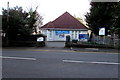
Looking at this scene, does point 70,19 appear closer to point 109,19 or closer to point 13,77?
point 109,19

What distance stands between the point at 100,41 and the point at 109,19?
418cm

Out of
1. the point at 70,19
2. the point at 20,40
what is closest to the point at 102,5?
the point at 20,40

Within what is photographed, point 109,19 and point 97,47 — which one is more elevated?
point 109,19

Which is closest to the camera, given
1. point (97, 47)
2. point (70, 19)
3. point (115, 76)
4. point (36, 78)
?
point (36, 78)

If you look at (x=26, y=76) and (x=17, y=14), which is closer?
(x=26, y=76)

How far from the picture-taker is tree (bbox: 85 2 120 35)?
71.8 ft

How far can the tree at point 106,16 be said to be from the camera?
21892 millimetres

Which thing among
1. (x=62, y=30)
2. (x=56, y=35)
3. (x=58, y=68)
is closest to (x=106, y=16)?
(x=62, y=30)

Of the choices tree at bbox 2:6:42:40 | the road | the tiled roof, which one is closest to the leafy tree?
tree at bbox 2:6:42:40

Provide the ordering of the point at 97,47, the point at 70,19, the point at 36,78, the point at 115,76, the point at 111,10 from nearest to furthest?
the point at 36,78
the point at 115,76
the point at 97,47
the point at 111,10
the point at 70,19

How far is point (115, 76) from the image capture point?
6531 mm

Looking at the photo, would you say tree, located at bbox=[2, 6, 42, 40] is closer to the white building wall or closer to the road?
the road

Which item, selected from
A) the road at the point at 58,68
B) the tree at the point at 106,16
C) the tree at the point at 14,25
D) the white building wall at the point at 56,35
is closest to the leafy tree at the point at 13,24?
the tree at the point at 14,25

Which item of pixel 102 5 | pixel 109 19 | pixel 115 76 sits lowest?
pixel 115 76
